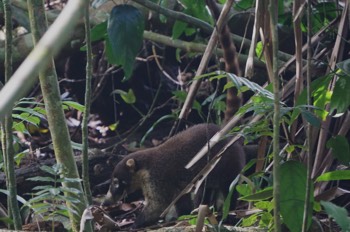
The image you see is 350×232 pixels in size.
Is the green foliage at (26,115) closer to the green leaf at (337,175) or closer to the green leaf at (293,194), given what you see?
the green leaf at (293,194)

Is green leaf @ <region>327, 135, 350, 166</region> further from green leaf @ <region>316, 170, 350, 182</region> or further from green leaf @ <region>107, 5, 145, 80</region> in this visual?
green leaf @ <region>107, 5, 145, 80</region>

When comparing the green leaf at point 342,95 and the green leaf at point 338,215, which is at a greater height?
the green leaf at point 342,95

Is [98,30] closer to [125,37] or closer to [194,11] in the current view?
[194,11]

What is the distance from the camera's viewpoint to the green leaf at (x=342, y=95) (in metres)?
2.49

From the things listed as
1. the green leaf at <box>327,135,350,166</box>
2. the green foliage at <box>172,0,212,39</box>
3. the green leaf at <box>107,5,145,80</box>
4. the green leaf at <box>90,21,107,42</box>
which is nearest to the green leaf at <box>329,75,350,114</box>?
the green leaf at <box>327,135,350,166</box>

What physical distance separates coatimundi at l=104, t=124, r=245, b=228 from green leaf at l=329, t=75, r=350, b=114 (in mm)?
2335

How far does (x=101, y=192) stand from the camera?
5.29m

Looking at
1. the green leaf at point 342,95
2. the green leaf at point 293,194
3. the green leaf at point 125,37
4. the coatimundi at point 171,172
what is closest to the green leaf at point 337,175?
the green leaf at point 293,194

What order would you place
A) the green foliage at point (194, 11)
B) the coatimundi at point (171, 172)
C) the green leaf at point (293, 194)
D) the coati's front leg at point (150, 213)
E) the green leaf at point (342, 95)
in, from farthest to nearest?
the coatimundi at point (171, 172)
the coati's front leg at point (150, 213)
the green foliage at point (194, 11)
the green leaf at point (342, 95)
the green leaf at point (293, 194)

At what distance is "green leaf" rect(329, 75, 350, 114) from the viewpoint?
2.49m

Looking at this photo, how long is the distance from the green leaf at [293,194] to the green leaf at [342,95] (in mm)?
339

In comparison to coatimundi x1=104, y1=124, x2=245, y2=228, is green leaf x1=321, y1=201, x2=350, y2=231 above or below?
above

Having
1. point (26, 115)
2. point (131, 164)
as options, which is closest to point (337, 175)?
point (26, 115)

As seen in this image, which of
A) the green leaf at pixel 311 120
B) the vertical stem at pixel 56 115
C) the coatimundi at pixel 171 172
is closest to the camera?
the green leaf at pixel 311 120
